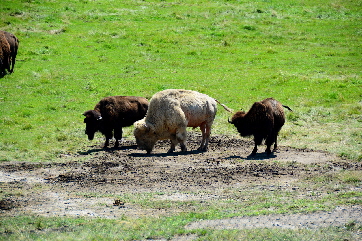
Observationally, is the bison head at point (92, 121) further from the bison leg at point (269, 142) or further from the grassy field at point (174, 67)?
the bison leg at point (269, 142)

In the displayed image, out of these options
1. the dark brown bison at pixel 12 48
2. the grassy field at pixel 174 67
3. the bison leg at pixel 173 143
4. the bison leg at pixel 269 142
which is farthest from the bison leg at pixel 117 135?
the dark brown bison at pixel 12 48

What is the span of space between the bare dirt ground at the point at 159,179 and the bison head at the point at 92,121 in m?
0.53

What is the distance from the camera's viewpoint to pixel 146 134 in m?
18.6

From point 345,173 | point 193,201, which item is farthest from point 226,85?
point 193,201

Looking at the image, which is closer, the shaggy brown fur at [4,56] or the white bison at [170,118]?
the white bison at [170,118]

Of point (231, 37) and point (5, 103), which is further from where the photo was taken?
point (231, 37)

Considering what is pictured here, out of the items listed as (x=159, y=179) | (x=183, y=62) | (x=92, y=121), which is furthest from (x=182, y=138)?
(x=183, y=62)

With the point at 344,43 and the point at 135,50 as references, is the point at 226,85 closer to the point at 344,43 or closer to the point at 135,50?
the point at 135,50

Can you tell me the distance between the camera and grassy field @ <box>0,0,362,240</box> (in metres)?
19.5

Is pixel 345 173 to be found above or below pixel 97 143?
above

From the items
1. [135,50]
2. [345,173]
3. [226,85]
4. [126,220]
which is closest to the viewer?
[126,220]

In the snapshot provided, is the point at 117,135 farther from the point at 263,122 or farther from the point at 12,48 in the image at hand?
the point at 12,48

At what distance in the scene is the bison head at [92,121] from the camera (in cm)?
1948

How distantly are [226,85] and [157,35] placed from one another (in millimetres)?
9395
